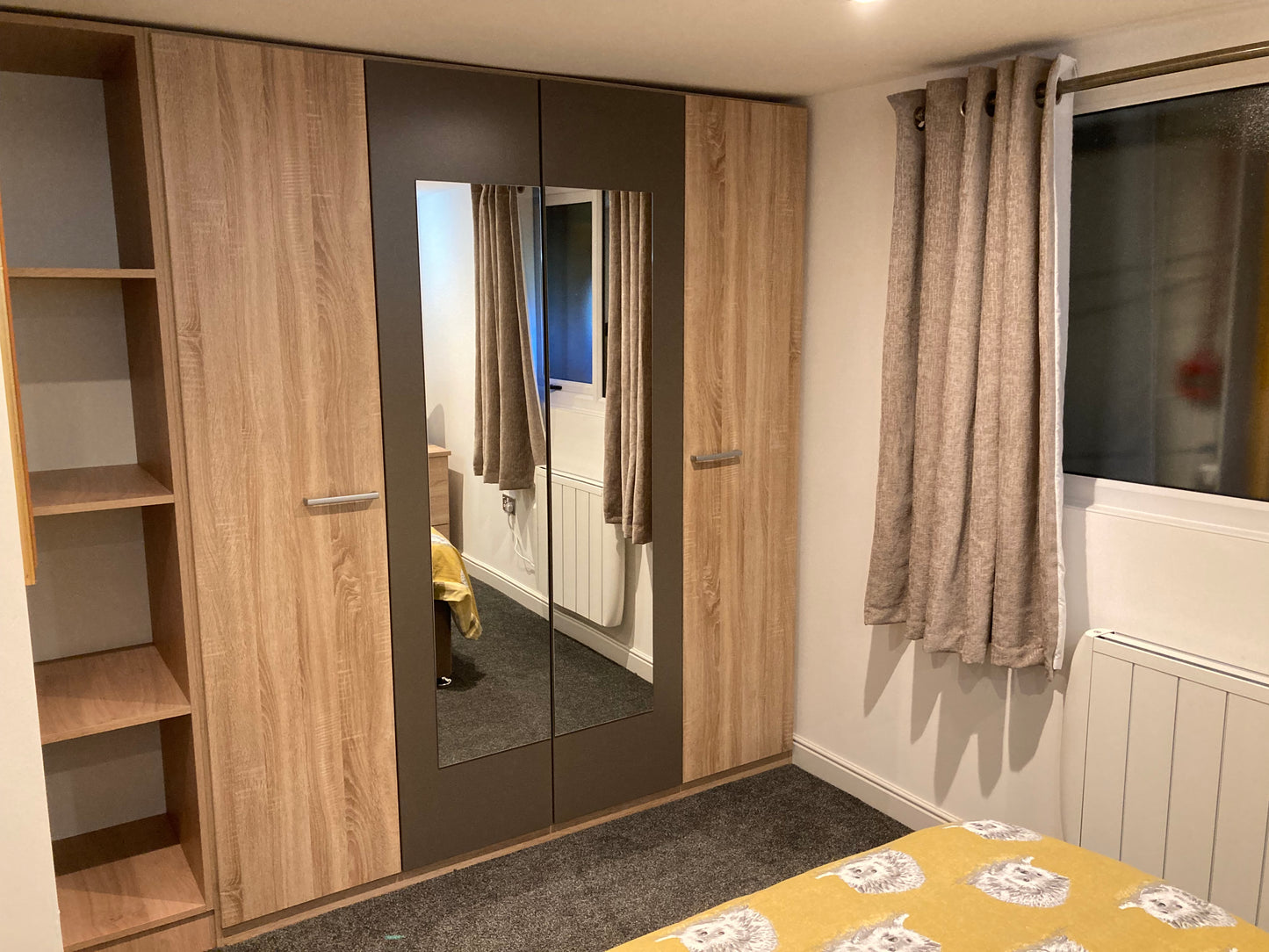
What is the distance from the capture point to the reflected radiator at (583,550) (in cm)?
285

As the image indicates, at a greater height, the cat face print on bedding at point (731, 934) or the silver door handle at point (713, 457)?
the silver door handle at point (713, 457)

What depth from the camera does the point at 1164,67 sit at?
2.14 meters

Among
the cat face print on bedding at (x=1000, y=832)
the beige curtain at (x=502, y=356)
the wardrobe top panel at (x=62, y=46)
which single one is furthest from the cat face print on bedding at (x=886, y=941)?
the wardrobe top panel at (x=62, y=46)

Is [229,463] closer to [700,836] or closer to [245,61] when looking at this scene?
[245,61]

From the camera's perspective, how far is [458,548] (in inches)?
107

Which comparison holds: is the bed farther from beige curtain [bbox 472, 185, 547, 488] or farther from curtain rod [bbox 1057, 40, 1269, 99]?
curtain rod [bbox 1057, 40, 1269, 99]

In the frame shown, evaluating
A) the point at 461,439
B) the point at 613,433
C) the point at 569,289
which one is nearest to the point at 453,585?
the point at 461,439

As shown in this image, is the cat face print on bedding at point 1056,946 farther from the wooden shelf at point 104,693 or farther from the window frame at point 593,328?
the wooden shelf at point 104,693

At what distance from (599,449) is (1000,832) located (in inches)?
57.6

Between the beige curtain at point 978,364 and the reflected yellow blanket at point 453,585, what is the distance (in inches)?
46.6

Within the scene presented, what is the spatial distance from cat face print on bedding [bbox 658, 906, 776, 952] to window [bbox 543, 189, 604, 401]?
152 cm

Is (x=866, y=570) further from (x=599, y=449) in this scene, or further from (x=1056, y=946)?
(x=1056, y=946)

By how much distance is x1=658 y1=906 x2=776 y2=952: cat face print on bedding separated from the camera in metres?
1.59

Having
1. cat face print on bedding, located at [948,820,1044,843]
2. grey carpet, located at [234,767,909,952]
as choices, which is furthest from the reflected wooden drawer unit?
cat face print on bedding, located at [948,820,1044,843]
